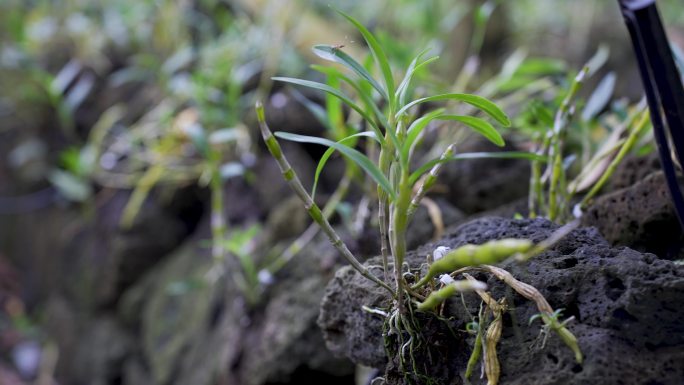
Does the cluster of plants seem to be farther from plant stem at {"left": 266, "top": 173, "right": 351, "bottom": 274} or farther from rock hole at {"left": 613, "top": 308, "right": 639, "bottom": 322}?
plant stem at {"left": 266, "top": 173, "right": 351, "bottom": 274}

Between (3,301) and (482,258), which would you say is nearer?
(482,258)

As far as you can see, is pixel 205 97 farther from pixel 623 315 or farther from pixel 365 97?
pixel 623 315

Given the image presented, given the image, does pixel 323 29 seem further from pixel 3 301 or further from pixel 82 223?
pixel 3 301

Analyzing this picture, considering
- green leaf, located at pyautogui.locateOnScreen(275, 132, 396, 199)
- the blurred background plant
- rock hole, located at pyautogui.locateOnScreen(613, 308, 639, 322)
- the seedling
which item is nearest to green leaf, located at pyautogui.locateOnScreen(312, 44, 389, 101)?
the seedling

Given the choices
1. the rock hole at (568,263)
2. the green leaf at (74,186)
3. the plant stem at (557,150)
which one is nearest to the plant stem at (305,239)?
the plant stem at (557,150)

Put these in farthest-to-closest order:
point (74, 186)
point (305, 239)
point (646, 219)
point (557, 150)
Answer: point (74, 186) → point (305, 239) → point (557, 150) → point (646, 219)

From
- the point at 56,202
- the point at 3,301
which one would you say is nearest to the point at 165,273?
the point at 56,202

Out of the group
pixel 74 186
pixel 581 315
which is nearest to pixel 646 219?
pixel 581 315

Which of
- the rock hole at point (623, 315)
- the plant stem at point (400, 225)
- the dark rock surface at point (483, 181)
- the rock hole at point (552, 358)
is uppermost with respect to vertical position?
the plant stem at point (400, 225)

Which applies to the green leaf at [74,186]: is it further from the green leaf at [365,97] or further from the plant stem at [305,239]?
the green leaf at [365,97]
